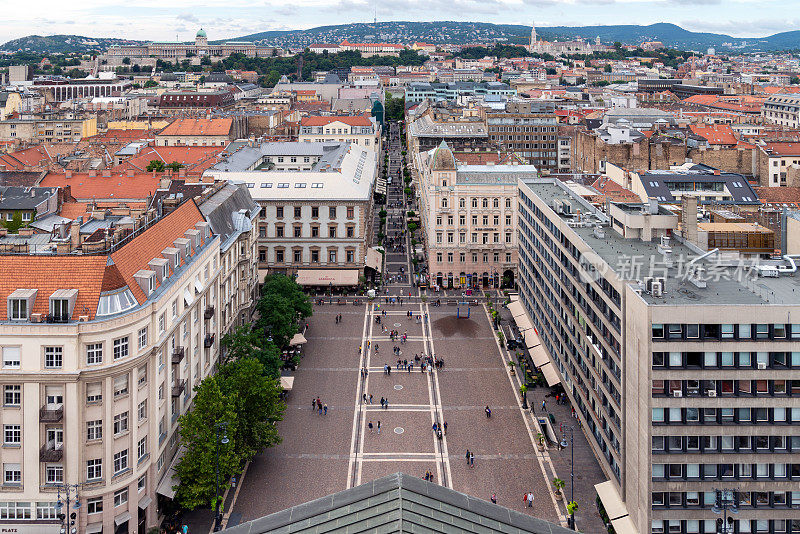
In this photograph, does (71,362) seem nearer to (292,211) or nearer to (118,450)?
(118,450)

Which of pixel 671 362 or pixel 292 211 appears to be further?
pixel 292 211

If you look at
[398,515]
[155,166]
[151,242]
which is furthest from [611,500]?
[155,166]

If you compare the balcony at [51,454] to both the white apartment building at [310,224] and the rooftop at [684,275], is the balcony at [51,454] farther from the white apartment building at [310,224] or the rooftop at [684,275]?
the white apartment building at [310,224]

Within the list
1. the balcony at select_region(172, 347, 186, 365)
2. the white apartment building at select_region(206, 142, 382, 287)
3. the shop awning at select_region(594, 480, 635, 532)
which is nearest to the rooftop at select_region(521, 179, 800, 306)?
the shop awning at select_region(594, 480, 635, 532)

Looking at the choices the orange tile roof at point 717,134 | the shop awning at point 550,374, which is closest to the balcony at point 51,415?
the shop awning at point 550,374

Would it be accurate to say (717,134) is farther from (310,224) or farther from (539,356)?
(539,356)

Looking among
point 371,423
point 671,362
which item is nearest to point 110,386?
point 371,423
